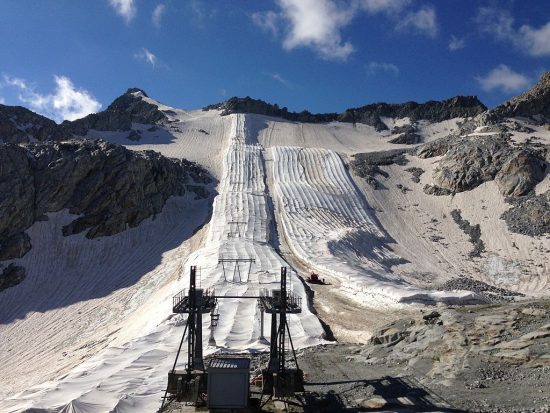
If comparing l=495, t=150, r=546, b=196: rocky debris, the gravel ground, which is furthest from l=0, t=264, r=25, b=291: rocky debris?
l=495, t=150, r=546, b=196: rocky debris

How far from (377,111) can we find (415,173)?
34438mm

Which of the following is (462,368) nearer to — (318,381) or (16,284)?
(318,381)

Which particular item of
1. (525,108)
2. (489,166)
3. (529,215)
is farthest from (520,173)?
(525,108)

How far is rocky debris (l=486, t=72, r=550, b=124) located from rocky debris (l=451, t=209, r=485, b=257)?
23.0 metres

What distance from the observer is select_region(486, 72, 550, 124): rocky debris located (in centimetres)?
6425

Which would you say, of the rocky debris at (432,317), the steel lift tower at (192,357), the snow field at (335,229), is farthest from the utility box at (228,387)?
the snow field at (335,229)

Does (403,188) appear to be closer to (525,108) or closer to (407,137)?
(407,137)

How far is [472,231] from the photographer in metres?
42.7

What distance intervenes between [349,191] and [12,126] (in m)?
37.9

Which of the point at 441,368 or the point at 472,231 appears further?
the point at 472,231

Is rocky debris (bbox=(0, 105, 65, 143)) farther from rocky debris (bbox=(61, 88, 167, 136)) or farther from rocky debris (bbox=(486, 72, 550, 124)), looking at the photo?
rocky debris (bbox=(486, 72, 550, 124))

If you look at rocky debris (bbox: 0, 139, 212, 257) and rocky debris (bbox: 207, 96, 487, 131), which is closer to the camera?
rocky debris (bbox: 0, 139, 212, 257)

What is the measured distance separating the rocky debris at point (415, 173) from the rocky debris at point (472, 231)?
7.87 m

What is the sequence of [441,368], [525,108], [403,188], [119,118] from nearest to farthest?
1. [441,368]
2. [403,188]
3. [525,108]
4. [119,118]
